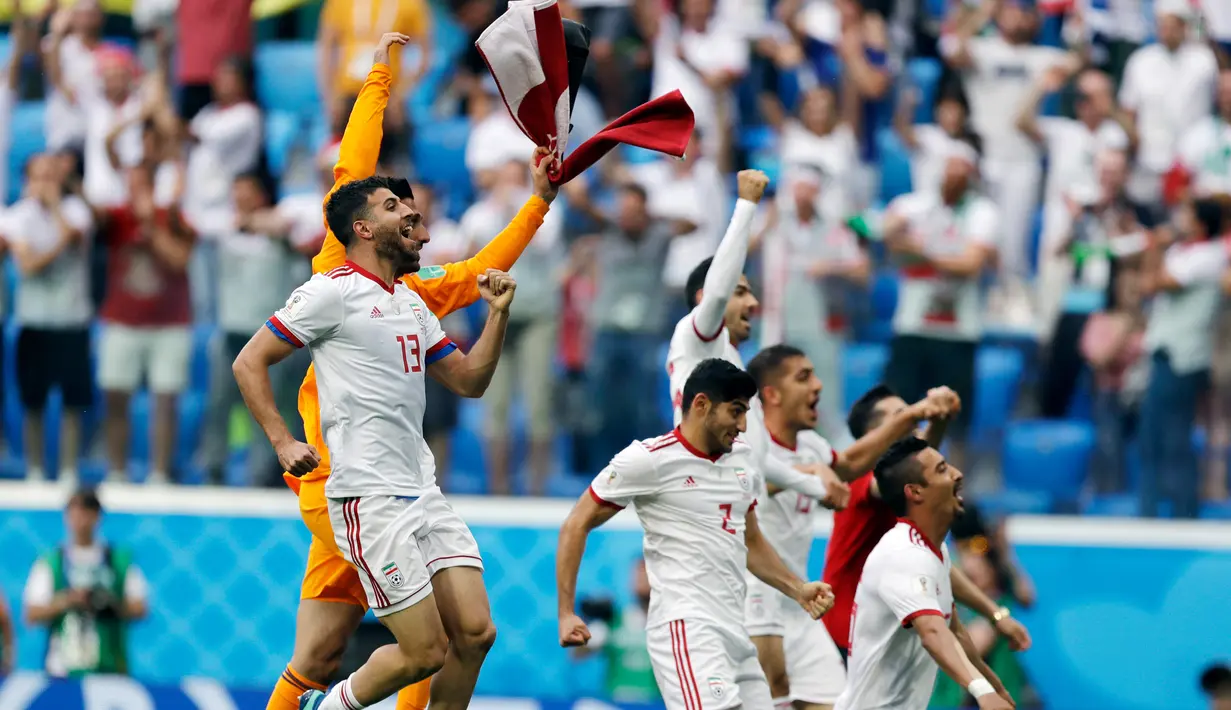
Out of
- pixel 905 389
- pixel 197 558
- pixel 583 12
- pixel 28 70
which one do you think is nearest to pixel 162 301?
pixel 197 558

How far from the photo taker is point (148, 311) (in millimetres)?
12688

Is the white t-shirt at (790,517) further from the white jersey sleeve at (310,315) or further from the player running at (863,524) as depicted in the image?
the white jersey sleeve at (310,315)

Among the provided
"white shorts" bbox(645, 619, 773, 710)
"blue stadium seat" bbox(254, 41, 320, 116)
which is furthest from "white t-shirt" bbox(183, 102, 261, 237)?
"white shorts" bbox(645, 619, 773, 710)

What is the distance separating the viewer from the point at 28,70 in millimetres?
14438

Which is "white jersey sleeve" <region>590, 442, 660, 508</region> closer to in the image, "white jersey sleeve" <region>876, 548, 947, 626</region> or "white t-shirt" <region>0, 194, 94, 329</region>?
"white jersey sleeve" <region>876, 548, 947, 626</region>

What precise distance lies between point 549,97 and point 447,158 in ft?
22.4

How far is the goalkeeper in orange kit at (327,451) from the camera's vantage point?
676 centimetres

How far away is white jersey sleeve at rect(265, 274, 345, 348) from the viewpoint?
6254 mm

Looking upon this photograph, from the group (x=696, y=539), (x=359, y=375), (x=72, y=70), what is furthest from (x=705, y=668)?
(x=72, y=70)

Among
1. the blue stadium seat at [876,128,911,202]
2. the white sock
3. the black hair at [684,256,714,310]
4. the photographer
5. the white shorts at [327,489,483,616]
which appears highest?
the blue stadium seat at [876,128,911,202]

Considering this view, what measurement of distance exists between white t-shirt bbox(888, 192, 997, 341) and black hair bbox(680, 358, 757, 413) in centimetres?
488

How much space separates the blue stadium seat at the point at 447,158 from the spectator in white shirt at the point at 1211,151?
5218 millimetres

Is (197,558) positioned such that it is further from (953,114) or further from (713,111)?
(953,114)

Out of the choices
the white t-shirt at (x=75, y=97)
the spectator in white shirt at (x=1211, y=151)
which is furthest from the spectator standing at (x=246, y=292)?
the spectator in white shirt at (x=1211, y=151)
